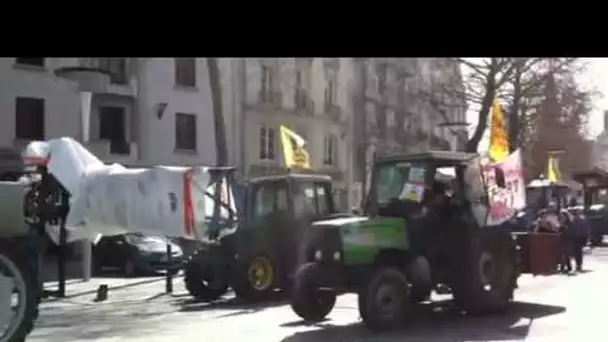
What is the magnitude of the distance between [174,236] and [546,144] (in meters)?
32.8

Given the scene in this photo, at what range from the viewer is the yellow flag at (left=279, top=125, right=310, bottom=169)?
64.7 ft

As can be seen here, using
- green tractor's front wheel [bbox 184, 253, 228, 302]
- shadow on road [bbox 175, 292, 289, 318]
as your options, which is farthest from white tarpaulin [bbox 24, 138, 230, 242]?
green tractor's front wheel [bbox 184, 253, 228, 302]

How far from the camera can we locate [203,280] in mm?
15000

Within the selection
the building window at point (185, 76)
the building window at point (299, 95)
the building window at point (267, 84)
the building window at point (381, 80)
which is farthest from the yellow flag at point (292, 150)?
the building window at point (381, 80)

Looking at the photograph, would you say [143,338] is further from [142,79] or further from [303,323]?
[142,79]

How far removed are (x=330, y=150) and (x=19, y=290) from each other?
34.7 meters

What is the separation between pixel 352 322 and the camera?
1139 cm

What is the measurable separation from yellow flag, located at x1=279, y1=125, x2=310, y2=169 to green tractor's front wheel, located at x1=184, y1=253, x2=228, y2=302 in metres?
5.10

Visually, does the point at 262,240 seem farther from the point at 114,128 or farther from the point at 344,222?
the point at 114,128

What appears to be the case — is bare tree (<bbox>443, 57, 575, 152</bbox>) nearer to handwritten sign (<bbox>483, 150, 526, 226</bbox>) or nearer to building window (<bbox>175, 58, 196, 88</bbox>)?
building window (<bbox>175, 58, 196, 88</bbox>)

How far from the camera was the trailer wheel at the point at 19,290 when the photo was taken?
325 inches

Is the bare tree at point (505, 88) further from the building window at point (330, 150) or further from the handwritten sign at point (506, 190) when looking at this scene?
the handwritten sign at point (506, 190)
